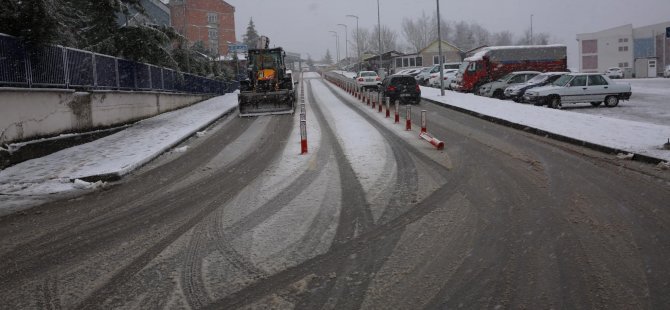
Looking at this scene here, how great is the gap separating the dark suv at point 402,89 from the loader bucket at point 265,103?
5.89 meters

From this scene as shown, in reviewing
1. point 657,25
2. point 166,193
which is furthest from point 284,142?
point 657,25

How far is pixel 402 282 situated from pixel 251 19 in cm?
10952

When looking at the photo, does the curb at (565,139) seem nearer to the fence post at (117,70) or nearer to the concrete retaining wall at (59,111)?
the concrete retaining wall at (59,111)

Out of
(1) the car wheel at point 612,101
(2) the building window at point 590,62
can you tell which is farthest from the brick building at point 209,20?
(1) the car wheel at point 612,101

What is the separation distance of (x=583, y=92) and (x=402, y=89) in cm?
879

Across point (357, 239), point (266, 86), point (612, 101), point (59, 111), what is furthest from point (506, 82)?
point (357, 239)

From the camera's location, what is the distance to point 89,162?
10969 mm

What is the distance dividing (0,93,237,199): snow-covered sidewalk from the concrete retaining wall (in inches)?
21.8

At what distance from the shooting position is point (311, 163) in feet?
33.6

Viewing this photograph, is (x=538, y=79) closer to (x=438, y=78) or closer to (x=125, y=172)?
(x=438, y=78)

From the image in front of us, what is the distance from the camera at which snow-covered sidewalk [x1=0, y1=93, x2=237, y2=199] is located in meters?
8.99

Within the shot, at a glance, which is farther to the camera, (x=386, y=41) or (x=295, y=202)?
(x=386, y=41)

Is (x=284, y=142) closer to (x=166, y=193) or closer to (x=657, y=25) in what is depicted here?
(x=166, y=193)

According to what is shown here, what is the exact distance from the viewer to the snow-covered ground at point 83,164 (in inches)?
343
